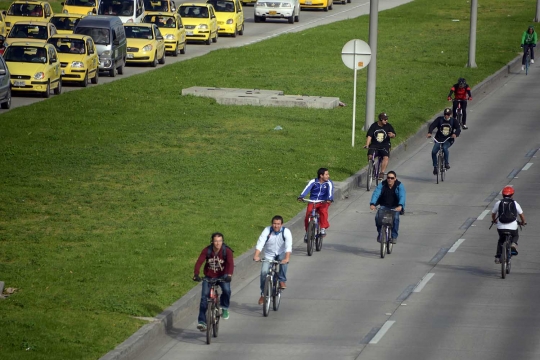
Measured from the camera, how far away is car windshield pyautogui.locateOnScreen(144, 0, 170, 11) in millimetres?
59625

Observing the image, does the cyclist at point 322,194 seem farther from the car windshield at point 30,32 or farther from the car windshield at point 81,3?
the car windshield at point 81,3

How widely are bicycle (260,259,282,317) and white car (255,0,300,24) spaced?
160 feet

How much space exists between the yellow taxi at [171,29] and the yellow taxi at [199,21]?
2992mm

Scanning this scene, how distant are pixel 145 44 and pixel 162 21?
5157mm

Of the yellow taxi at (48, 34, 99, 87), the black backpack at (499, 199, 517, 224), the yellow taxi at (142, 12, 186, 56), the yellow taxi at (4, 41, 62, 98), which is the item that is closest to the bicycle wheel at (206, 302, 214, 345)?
the black backpack at (499, 199, 517, 224)

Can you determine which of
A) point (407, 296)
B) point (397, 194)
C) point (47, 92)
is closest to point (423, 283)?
point (407, 296)

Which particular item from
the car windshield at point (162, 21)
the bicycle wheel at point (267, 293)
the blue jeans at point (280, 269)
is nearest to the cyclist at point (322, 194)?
the blue jeans at point (280, 269)

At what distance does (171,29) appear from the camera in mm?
50688

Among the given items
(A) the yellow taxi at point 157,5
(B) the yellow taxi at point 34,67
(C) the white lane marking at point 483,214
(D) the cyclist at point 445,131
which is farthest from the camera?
(A) the yellow taxi at point 157,5

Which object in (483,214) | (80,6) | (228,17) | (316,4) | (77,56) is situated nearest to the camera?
(483,214)

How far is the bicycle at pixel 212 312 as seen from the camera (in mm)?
14852

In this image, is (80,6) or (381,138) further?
(80,6)

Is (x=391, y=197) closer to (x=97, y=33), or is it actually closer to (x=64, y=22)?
(x=97, y=33)

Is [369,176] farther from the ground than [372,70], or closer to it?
closer to it
